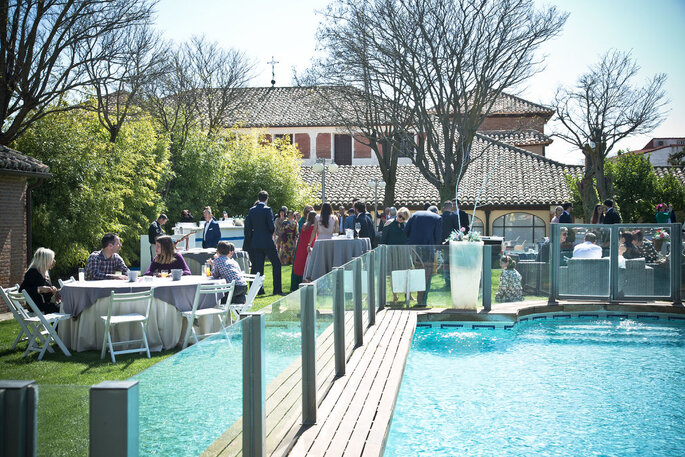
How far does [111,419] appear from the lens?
2174 mm

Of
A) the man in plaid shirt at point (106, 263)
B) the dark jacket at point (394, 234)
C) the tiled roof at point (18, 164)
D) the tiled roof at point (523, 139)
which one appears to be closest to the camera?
the man in plaid shirt at point (106, 263)

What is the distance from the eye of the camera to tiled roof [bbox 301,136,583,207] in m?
36.0

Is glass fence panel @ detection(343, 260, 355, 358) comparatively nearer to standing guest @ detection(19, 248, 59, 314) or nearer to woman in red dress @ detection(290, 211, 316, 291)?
standing guest @ detection(19, 248, 59, 314)

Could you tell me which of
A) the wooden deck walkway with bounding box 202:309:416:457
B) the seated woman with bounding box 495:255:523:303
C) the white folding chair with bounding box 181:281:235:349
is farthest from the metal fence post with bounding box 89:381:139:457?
the seated woman with bounding box 495:255:523:303

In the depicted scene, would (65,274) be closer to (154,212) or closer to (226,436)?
(154,212)

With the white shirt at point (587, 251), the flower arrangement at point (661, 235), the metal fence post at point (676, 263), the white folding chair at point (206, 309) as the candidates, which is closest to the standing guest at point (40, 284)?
the white folding chair at point (206, 309)

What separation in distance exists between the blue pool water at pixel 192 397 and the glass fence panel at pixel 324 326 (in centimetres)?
213

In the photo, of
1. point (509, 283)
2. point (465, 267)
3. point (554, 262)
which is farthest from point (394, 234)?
point (554, 262)

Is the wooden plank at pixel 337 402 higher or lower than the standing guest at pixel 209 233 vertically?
lower

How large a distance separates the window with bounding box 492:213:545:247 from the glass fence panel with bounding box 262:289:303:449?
3225 cm

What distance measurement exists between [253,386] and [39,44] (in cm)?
1680

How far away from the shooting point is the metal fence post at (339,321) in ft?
21.5

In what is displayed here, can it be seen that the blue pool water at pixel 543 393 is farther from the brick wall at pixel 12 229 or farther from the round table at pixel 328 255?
the brick wall at pixel 12 229

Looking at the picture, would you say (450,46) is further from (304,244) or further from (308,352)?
(308,352)
